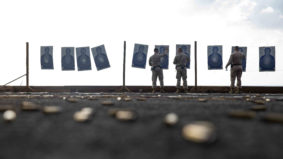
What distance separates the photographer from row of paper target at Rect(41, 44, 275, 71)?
1255 centimetres

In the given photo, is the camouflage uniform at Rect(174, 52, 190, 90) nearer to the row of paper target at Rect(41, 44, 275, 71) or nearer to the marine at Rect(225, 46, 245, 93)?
the marine at Rect(225, 46, 245, 93)

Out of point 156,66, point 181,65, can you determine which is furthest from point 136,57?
point 181,65

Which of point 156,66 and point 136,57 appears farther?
point 136,57

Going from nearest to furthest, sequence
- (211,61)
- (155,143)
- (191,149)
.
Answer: (191,149), (155,143), (211,61)

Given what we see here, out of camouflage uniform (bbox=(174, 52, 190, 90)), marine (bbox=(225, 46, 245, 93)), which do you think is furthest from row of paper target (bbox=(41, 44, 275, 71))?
marine (bbox=(225, 46, 245, 93))

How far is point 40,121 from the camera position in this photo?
1.94 meters

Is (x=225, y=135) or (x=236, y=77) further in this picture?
(x=236, y=77)

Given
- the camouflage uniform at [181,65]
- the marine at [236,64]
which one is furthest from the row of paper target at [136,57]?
the marine at [236,64]

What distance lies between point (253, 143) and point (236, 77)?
952cm

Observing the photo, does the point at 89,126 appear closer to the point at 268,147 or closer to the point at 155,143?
the point at 155,143

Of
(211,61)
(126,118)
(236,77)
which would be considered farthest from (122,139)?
(211,61)

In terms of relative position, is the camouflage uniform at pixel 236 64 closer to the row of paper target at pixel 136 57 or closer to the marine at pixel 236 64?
the marine at pixel 236 64

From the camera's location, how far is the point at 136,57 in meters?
12.8

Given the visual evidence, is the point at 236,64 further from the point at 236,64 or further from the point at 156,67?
the point at 156,67
